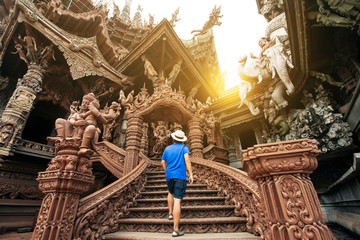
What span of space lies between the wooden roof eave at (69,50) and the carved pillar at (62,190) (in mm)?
6434

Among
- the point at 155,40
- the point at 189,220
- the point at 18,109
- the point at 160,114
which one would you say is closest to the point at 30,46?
the point at 18,109

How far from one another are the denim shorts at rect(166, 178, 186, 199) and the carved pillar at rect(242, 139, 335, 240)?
156 cm

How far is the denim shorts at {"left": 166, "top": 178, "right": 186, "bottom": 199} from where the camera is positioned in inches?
112

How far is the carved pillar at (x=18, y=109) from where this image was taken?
5.91m

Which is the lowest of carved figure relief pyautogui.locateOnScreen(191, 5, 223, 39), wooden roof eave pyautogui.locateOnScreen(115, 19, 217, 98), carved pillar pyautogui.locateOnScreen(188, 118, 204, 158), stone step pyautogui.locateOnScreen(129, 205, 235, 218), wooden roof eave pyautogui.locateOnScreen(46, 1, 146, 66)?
stone step pyautogui.locateOnScreen(129, 205, 235, 218)

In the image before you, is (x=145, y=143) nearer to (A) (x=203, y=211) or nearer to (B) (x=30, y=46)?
(A) (x=203, y=211)

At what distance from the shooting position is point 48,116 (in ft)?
35.0

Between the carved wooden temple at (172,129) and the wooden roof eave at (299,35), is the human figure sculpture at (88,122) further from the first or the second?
the wooden roof eave at (299,35)

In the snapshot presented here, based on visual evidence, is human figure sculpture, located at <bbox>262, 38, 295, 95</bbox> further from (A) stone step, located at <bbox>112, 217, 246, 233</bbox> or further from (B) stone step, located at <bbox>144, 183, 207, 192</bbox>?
(A) stone step, located at <bbox>112, 217, 246, 233</bbox>

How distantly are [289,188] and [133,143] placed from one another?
15.9 feet

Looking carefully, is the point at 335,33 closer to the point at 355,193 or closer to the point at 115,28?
the point at 355,193

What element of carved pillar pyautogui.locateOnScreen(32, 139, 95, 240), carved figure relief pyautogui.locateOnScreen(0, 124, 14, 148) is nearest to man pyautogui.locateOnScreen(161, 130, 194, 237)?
carved pillar pyautogui.locateOnScreen(32, 139, 95, 240)

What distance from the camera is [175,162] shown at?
10.2 ft

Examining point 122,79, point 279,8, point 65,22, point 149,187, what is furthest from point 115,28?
point 149,187
